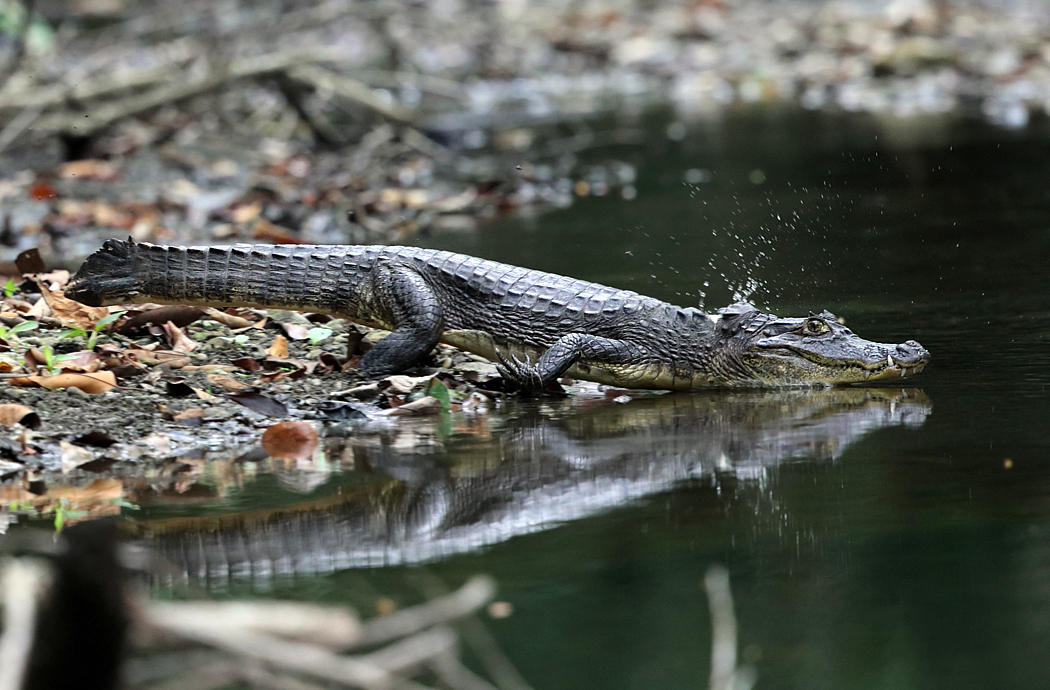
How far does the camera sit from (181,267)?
6715mm

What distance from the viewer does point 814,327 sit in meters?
6.55

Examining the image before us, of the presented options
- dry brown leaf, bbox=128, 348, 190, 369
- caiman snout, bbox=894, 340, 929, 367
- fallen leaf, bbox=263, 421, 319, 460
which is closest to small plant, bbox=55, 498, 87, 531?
fallen leaf, bbox=263, 421, 319, 460

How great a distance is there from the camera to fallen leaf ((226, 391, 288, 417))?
578cm

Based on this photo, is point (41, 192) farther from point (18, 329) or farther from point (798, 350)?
point (798, 350)

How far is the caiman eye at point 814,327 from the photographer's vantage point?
652 centimetres

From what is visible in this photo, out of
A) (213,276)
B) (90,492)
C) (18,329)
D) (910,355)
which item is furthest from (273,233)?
(90,492)

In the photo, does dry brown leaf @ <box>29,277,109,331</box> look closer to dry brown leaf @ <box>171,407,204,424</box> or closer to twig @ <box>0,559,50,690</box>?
dry brown leaf @ <box>171,407,204,424</box>

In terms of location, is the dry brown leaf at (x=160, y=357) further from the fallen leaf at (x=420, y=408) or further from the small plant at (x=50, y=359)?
the fallen leaf at (x=420, y=408)

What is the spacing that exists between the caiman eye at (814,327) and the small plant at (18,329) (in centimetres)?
365

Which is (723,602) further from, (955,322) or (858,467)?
(955,322)

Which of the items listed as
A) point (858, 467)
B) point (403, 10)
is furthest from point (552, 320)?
point (403, 10)

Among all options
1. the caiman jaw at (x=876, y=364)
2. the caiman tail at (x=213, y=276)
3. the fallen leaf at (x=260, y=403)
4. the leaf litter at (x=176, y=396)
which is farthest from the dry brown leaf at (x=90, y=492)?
the caiman jaw at (x=876, y=364)

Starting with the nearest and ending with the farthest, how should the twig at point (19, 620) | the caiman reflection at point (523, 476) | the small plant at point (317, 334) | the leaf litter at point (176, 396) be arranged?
the twig at point (19, 620) → the caiman reflection at point (523, 476) → the leaf litter at point (176, 396) → the small plant at point (317, 334)

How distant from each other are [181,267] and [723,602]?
13.4 ft
